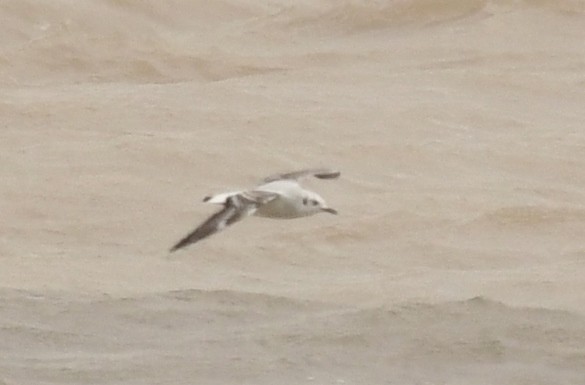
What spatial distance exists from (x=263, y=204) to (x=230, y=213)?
301 mm

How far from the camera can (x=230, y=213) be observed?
6.82m

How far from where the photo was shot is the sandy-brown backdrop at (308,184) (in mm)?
A: 8602

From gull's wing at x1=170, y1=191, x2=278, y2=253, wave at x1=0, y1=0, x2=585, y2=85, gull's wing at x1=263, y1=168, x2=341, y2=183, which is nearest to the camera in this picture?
gull's wing at x1=170, y1=191, x2=278, y2=253

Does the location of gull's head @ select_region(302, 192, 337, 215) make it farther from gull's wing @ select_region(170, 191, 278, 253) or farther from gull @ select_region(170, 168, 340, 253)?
gull's wing @ select_region(170, 191, 278, 253)

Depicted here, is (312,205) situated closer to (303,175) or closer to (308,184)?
(303,175)

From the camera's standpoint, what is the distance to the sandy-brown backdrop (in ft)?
28.2

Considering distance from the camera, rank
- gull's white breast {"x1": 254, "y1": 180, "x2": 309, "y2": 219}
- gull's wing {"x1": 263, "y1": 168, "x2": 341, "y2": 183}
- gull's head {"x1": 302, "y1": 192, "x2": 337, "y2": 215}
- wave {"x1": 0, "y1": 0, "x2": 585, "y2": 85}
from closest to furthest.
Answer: gull's white breast {"x1": 254, "y1": 180, "x2": 309, "y2": 219}, gull's head {"x1": 302, "y1": 192, "x2": 337, "y2": 215}, gull's wing {"x1": 263, "y1": 168, "x2": 341, "y2": 183}, wave {"x1": 0, "y1": 0, "x2": 585, "y2": 85}

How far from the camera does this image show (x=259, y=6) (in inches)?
732

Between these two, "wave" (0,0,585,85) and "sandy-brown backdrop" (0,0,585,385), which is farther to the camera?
"wave" (0,0,585,85)

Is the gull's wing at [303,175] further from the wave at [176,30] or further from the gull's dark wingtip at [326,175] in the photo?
the wave at [176,30]

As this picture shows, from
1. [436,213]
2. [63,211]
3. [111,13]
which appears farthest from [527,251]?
[111,13]

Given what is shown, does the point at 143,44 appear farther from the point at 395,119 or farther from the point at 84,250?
the point at 84,250

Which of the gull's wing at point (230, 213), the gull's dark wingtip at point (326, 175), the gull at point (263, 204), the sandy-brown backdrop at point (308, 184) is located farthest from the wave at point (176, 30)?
the gull's wing at point (230, 213)

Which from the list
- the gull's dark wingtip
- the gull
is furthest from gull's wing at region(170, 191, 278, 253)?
the gull's dark wingtip
